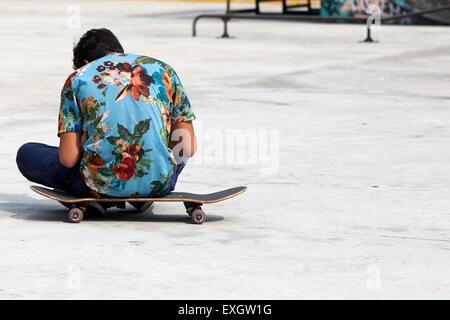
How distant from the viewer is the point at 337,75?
15.9m

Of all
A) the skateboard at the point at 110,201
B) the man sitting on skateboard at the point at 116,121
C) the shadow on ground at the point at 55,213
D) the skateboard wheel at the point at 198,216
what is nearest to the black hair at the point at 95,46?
the man sitting on skateboard at the point at 116,121

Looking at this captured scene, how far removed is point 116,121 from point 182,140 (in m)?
0.43

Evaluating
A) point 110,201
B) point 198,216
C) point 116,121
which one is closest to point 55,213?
point 110,201

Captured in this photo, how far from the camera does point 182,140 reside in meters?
7.22

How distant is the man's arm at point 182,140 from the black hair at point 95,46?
1.83ft

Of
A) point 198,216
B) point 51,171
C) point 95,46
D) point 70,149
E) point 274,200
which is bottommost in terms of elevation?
Result: point 274,200

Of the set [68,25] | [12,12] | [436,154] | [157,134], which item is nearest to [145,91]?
[157,134]

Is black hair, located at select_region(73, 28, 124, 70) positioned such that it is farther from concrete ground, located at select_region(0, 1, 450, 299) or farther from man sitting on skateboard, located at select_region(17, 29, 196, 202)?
concrete ground, located at select_region(0, 1, 450, 299)

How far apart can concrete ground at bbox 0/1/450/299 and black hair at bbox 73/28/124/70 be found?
36.2 inches

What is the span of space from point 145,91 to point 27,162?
2.98 feet

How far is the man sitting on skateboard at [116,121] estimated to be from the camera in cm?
699

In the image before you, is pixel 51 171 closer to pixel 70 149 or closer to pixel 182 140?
pixel 70 149

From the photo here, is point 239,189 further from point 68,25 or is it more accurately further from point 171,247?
point 68,25
